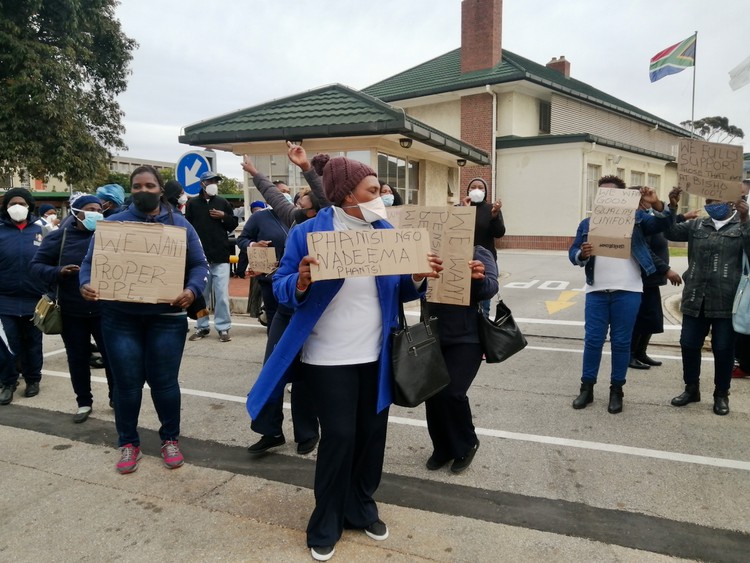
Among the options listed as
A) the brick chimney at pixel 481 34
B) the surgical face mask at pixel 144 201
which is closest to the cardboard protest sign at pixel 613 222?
the surgical face mask at pixel 144 201

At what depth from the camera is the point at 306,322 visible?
8.71ft

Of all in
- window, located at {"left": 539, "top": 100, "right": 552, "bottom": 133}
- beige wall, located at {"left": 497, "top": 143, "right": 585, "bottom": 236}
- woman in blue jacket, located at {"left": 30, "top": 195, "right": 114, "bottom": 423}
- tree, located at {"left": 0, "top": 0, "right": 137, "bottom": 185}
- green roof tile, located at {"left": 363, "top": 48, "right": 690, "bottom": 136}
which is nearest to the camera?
woman in blue jacket, located at {"left": 30, "top": 195, "right": 114, "bottom": 423}

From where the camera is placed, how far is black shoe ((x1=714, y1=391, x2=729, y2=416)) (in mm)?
4668

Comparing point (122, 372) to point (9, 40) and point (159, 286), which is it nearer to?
point (159, 286)

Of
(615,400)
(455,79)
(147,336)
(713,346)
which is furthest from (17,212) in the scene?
(455,79)

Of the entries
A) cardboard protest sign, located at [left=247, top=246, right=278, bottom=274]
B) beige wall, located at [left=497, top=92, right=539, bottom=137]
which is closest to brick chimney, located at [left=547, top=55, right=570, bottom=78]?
beige wall, located at [left=497, top=92, right=539, bottom=137]

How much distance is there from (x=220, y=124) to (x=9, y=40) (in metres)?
9.72

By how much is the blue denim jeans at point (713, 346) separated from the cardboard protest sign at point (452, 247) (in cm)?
264

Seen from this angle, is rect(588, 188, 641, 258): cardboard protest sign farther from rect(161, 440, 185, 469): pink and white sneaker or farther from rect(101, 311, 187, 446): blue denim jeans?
rect(161, 440, 185, 469): pink and white sneaker

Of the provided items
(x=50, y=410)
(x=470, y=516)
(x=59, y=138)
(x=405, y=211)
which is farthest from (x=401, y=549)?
(x=59, y=138)

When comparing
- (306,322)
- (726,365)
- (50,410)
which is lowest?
(50,410)

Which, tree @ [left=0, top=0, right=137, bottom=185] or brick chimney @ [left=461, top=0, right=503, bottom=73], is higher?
brick chimney @ [left=461, top=0, right=503, bottom=73]

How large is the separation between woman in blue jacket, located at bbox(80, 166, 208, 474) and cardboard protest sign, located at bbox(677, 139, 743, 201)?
12.7 feet

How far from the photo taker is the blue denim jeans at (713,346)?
4668mm
